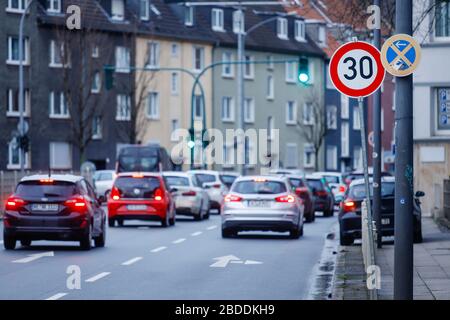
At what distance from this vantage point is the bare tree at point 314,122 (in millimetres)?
95188

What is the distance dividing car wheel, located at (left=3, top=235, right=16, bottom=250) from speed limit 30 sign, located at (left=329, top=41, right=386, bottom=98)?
509 inches

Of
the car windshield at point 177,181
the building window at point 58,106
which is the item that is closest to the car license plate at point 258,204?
the car windshield at point 177,181

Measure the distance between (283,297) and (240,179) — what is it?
649 inches

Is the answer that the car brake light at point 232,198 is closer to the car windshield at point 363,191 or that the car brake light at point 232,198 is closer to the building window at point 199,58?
the car windshield at point 363,191

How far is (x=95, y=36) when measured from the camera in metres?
73.8

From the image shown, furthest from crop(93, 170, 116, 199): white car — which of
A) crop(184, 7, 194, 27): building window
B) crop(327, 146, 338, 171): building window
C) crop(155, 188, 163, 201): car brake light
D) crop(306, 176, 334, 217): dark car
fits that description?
crop(327, 146, 338, 171): building window

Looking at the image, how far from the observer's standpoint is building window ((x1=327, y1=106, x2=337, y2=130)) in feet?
324

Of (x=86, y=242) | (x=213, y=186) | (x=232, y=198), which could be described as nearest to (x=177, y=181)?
(x=213, y=186)

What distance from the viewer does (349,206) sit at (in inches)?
1152

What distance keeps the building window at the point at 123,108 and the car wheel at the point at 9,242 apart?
52456 mm

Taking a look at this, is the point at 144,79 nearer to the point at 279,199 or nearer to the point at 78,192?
the point at 279,199

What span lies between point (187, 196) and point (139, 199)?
6511mm

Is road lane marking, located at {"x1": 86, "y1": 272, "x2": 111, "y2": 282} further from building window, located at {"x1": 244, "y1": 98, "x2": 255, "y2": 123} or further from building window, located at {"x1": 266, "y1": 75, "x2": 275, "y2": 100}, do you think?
building window, located at {"x1": 266, "y1": 75, "x2": 275, "y2": 100}
